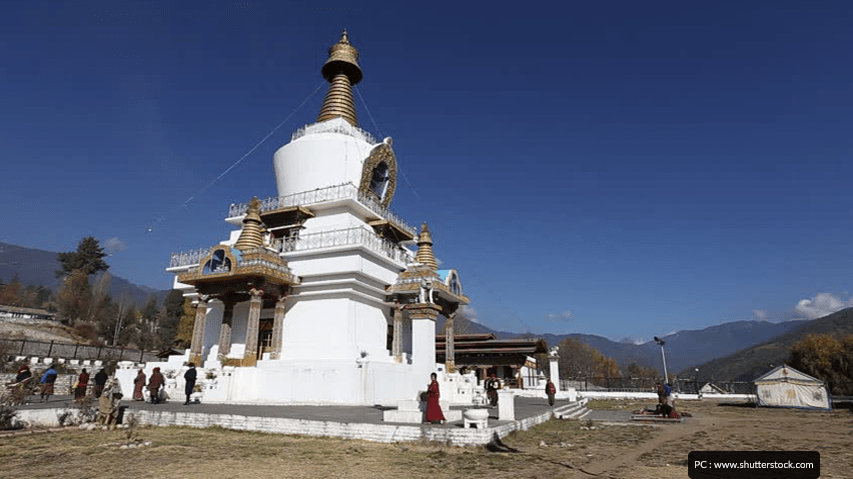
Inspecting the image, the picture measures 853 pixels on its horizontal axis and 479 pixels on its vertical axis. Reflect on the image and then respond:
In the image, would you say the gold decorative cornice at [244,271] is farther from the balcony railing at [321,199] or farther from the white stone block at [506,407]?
the white stone block at [506,407]

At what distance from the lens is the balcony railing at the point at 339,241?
21.3 metres

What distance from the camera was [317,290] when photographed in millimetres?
21344

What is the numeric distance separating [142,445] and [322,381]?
326 inches

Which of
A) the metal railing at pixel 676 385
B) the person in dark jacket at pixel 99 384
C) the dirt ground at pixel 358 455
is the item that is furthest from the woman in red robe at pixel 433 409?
the metal railing at pixel 676 385

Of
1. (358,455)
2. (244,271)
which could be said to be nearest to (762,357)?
(244,271)

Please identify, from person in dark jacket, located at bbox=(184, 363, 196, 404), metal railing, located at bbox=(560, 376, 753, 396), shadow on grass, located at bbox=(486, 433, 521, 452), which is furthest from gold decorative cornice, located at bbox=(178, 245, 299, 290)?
metal railing, located at bbox=(560, 376, 753, 396)

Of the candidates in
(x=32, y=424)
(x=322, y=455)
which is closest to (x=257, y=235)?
(x=32, y=424)

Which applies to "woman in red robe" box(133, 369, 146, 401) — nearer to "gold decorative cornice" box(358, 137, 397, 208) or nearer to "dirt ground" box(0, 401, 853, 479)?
"dirt ground" box(0, 401, 853, 479)

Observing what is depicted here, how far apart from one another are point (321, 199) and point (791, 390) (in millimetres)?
28885

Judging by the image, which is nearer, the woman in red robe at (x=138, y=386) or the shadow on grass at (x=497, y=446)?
the shadow on grass at (x=497, y=446)

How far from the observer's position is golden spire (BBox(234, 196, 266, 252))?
2123 centimetres

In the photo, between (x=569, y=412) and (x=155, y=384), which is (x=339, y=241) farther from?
(x=569, y=412)

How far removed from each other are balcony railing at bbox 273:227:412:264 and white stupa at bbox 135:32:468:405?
66mm

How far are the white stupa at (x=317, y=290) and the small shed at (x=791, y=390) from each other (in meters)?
19.4
